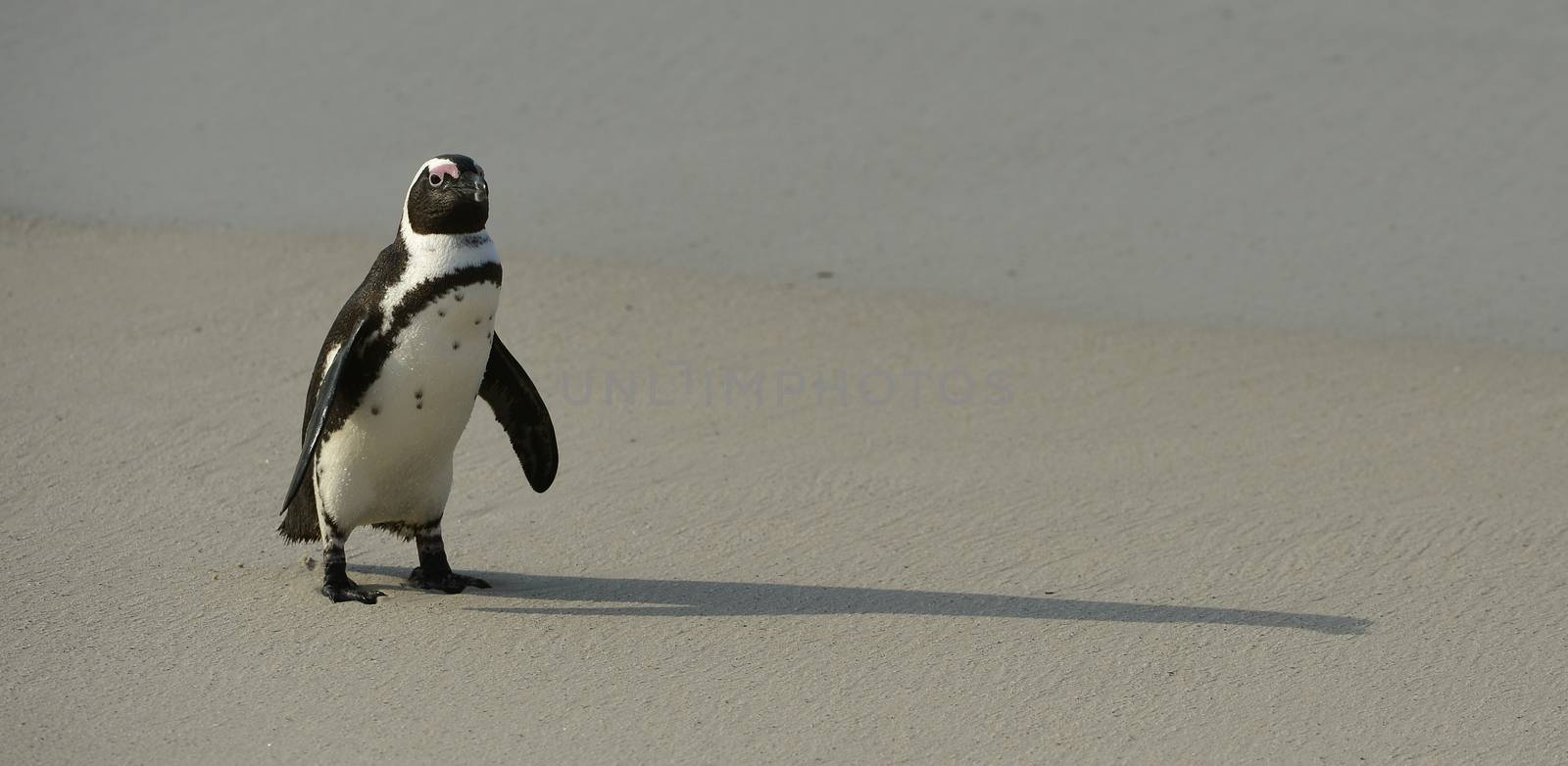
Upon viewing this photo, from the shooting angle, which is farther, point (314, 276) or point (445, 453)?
point (314, 276)

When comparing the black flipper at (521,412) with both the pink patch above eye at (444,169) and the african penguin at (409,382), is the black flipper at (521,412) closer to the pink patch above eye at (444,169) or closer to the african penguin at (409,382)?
the african penguin at (409,382)

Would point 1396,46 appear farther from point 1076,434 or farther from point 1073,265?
point 1076,434

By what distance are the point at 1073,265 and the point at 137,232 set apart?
3.05 metres

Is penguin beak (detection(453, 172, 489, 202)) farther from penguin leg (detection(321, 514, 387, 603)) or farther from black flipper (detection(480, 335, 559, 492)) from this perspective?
penguin leg (detection(321, 514, 387, 603))

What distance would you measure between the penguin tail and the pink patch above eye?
27.4 inches

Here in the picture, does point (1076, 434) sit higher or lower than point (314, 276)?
lower

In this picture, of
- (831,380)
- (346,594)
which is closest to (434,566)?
(346,594)

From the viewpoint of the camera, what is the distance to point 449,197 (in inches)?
122

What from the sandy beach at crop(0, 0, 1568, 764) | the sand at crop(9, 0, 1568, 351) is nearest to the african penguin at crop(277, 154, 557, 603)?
the sandy beach at crop(0, 0, 1568, 764)

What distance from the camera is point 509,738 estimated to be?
2.82 meters

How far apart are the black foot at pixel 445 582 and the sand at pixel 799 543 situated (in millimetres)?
45

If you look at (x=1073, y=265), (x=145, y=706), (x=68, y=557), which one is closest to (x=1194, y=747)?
(x=145, y=706)

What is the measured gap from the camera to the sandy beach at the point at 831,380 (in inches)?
118

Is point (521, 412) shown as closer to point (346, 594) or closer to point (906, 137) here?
point (346, 594)
